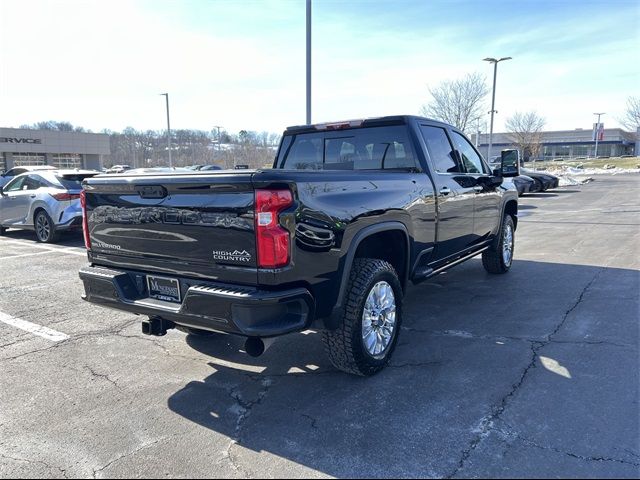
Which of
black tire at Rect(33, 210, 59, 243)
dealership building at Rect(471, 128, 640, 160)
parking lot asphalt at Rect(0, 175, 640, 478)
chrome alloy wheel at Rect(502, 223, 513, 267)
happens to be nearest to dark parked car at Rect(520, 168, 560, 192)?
chrome alloy wheel at Rect(502, 223, 513, 267)

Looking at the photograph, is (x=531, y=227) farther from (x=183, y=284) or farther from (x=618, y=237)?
(x=183, y=284)

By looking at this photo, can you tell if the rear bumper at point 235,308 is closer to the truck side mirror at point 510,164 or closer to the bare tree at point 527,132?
the truck side mirror at point 510,164

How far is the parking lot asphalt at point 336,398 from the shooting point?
2709 mm

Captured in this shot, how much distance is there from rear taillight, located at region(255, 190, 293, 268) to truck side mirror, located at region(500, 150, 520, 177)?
171 inches

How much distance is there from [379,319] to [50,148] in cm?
5636

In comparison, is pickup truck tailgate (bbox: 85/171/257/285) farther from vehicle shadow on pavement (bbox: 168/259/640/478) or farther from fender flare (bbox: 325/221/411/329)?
vehicle shadow on pavement (bbox: 168/259/640/478)

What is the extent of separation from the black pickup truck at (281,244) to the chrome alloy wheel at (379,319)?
0.01 metres

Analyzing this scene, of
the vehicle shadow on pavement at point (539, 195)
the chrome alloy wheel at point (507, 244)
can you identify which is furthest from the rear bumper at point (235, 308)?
the vehicle shadow on pavement at point (539, 195)

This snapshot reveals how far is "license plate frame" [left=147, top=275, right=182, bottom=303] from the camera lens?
11.2ft

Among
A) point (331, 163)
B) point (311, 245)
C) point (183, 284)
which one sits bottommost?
point (183, 284)

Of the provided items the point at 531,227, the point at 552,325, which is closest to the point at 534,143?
the point at 531,227

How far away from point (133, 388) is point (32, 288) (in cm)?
391

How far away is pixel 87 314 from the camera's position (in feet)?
18.0

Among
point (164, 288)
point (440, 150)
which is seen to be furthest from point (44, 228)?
point (440, 150)
